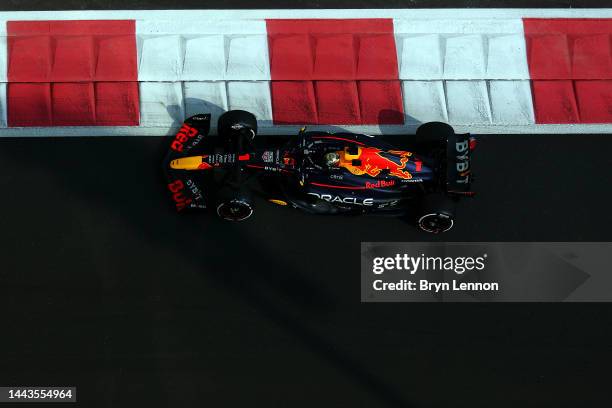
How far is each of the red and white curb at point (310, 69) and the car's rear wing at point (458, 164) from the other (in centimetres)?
132

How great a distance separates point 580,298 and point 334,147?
4036 mm

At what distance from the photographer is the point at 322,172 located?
8.76 m

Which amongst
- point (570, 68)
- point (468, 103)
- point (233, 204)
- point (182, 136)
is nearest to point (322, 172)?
point (233, 204)

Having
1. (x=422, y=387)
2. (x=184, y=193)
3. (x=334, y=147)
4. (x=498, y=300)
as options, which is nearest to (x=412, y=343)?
(x=422, y=387)

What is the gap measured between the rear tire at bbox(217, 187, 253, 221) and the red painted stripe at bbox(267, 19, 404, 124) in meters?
1.62

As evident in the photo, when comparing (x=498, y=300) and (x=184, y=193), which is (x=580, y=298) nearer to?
(x=498, y=300)

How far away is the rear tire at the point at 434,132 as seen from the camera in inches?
364

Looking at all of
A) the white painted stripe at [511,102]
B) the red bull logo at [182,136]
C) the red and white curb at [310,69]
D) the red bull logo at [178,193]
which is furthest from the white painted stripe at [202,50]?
the white painted stripe at [511,102]

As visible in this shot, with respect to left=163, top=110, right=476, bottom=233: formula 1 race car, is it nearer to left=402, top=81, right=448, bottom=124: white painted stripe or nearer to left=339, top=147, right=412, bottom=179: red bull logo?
left=339, top=147, right=412, bottom=179: red bull logo

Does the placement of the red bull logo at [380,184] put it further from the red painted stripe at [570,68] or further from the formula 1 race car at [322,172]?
the red painted stripe at [570,68]

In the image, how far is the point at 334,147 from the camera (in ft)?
28.5

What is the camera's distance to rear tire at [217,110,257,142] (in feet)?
30.0

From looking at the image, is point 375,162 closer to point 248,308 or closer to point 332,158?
point 332,158

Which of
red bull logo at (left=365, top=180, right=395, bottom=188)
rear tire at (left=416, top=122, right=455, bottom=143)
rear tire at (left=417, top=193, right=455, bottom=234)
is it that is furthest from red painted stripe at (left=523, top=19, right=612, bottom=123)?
red bull logo at (left=365, top=180, right=395, bottom=188)
